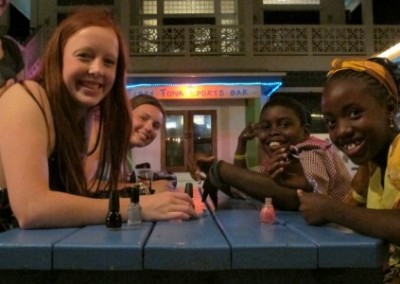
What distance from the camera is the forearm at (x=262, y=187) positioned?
181 centimetres

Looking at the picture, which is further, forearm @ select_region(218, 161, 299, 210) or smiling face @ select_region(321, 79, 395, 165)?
forearm @ select_region(218, 161, 299, 210)

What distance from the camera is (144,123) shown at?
3900 millimetres

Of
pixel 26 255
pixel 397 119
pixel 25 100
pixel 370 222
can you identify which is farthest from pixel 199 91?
pixel 26 255

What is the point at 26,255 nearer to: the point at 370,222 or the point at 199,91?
the point at 370,222

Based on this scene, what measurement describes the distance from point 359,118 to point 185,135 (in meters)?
Answer: 10.3

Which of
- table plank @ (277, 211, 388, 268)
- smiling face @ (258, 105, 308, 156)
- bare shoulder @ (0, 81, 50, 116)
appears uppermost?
bare shoulder @ (0, 81, 50, 116)

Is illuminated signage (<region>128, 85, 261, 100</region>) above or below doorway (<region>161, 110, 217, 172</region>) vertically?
above

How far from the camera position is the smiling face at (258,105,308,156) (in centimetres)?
265

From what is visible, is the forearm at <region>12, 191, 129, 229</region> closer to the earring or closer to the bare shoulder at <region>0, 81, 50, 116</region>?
the bare shoulder at <region>0, 81, 50, 116</region>

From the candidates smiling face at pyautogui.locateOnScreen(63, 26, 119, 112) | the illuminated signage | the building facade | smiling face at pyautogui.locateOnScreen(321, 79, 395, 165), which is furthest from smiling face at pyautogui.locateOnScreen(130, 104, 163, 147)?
the illuminated signage

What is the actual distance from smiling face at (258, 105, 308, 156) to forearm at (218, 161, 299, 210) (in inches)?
31.5

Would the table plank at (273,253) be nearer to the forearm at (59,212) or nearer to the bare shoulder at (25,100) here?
the forearm at (59,212)

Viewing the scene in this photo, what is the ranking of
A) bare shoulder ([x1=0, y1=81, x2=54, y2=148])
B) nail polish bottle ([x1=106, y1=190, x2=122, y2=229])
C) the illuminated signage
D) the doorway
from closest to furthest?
nail polish bottle ([x1=106, y1=190, x2=122, y2=229]), bare shoulder ([x1=0, y1=81, x2=54, y2=148]), the illuminated signage, the doorway

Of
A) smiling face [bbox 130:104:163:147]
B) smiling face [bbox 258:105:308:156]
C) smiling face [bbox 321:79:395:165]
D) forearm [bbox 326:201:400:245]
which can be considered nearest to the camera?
forearm [bbox 326:201:400:245]
